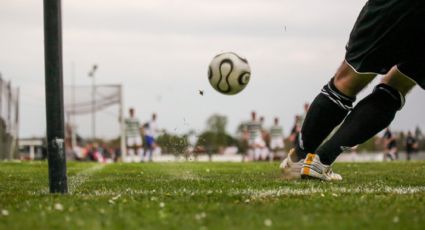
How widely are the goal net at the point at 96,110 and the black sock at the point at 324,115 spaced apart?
87.3 ft

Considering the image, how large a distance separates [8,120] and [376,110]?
20.2 metres

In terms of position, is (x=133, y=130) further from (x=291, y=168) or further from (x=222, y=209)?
(x=222, y=209)

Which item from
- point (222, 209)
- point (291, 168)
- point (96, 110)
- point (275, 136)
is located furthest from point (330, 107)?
point (96, 110)

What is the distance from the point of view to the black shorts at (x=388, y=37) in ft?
16.9

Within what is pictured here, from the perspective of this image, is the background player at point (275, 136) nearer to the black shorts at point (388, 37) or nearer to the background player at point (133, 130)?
the background player at point (133, 130)

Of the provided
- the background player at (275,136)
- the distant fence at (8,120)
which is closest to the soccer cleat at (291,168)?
the distant fence at (8,120)

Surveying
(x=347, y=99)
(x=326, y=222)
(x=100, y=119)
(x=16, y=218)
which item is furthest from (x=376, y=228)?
(x=100, y=119)

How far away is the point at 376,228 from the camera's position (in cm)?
311

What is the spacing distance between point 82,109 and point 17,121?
668 centimetres

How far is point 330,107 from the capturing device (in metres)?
5.89

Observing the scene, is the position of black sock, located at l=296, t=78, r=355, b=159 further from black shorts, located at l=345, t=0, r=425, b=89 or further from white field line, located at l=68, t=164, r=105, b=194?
white field line, located at l=68, t=164, r=105, b=194

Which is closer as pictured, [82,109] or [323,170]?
[323,170]

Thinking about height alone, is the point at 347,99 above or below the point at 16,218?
above

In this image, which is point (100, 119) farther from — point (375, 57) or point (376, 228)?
point (376, 228)
